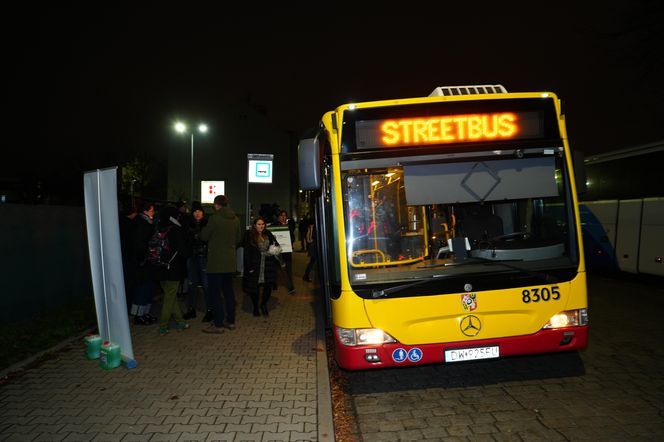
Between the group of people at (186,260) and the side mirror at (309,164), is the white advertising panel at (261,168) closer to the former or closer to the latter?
the group of people at (186,260)

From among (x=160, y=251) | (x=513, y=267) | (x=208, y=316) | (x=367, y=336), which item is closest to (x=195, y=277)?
(x=208, y=316)

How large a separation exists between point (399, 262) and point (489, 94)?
2014mm

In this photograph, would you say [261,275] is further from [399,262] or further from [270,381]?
[399,262]

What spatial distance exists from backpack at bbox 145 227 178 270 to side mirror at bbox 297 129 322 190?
3419 millimetres

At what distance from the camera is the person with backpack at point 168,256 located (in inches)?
284

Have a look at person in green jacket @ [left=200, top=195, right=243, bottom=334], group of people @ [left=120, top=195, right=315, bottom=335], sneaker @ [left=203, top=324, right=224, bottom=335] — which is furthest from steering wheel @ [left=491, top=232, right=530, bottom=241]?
sneaker @ [left=203, top=324, right=224, bottom=335]

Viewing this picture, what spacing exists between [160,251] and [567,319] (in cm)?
557

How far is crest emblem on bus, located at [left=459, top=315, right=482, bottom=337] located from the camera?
4586mm

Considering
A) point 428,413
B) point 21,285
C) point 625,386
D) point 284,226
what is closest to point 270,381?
point 428,413

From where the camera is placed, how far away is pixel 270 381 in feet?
17.3

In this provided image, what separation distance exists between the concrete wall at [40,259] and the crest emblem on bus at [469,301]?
716 centimetres

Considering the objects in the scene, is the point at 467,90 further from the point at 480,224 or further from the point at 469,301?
the point at 469,301

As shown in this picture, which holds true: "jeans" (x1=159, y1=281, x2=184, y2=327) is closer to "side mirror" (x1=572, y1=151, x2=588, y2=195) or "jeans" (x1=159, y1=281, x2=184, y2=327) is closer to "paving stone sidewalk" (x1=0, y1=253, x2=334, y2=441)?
"paving stone sidewalk" (x1=0, y1=253, x2=334, y2=441)

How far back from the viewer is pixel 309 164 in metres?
4.70
